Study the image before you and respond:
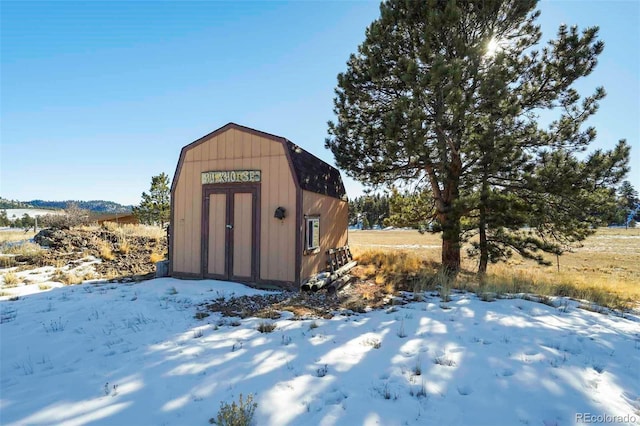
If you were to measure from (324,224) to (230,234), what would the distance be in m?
2.81

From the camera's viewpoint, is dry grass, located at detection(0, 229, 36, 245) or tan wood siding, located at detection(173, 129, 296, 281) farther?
dry grass, located at detection(0, 229, 36, 245)

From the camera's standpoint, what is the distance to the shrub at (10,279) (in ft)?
23.6

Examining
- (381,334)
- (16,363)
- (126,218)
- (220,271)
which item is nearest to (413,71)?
(381,334)

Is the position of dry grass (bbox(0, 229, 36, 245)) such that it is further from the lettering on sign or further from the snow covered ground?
the snow covered ground

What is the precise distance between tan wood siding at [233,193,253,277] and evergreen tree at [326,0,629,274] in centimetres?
413

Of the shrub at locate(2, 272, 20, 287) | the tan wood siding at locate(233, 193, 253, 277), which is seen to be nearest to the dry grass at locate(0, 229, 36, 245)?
the shrub at locate(2, 272, 20, 287)

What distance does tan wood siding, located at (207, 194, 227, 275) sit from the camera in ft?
26.5

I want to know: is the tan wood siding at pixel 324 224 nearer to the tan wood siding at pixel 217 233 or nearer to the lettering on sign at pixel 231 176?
the lettering on sign at pixel 231 176

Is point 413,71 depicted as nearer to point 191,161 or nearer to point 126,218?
point 191,161

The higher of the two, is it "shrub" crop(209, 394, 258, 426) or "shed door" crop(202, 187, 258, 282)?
"shed door" crop(202, 187, 258, 282)

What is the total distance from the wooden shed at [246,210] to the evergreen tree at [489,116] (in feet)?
9.40

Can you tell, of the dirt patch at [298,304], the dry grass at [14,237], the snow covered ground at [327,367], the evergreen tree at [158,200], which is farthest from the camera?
the evergreen tree at [158,200]

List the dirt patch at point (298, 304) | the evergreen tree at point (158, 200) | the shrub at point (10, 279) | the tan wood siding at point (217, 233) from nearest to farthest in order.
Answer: the dirt patch at point (298, 304) → the shrub at point (10, 279) → the tan wood siding at point (217, 233) → the evergreen tree at point (158, 200)

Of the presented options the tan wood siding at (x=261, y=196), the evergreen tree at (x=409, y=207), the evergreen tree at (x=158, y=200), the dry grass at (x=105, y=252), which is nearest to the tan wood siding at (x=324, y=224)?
the tan wood siding at (x=261, y=196)
